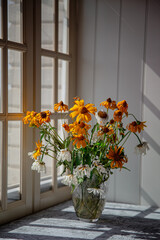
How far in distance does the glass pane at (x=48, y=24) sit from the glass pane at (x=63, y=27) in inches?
5.3

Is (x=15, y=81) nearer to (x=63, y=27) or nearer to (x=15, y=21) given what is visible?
(x=15, y=21)

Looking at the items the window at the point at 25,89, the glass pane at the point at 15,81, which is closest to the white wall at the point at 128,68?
the window at the point at 25,89

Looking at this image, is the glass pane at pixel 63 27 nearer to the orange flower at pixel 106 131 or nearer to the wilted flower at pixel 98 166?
the orange flower at pixel 106 131

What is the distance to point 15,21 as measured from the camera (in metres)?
2.07

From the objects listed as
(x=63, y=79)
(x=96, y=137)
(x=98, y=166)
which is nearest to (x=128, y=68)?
(x=63, y=79)

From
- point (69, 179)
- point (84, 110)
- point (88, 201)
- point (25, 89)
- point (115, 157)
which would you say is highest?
point (25, 89)

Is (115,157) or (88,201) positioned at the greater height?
(115,157)

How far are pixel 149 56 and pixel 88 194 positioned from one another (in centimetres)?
105

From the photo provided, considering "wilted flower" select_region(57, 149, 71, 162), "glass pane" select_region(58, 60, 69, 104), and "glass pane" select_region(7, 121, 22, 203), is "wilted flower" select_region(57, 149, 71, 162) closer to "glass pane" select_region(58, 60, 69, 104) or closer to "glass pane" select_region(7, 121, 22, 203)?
"glass pane" select_region(7, 121, 22, 203)

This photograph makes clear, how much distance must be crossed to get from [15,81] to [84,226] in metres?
0.96

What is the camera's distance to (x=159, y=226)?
6.44ft

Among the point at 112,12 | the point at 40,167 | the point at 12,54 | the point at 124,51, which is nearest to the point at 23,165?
the point at 40,167

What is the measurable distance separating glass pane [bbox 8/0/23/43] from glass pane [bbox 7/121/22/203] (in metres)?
0.52

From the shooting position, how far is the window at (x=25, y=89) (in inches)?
76.4
